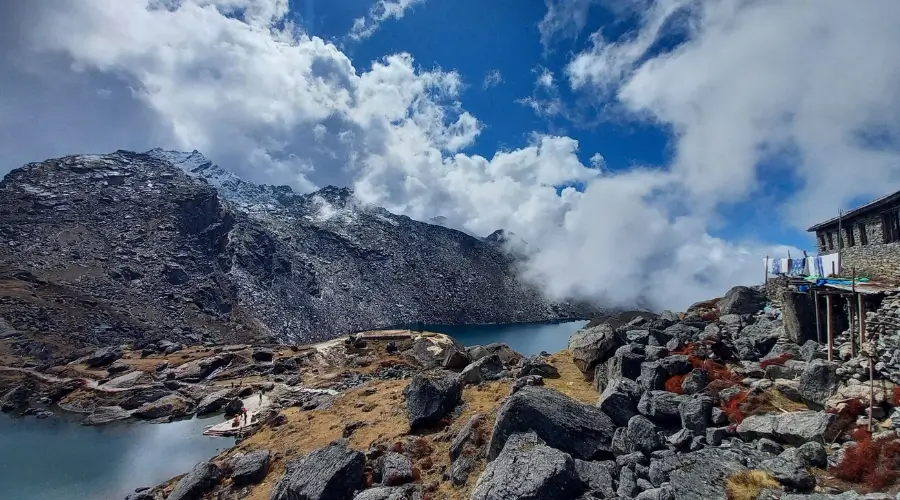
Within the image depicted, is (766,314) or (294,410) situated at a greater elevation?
(766,314)

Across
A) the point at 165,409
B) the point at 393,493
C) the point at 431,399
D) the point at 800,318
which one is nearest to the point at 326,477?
the point at 393,493

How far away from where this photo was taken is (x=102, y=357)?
226 ft

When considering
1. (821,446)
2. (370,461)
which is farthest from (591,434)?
(370,461)

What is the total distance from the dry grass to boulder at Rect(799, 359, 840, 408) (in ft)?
22.1

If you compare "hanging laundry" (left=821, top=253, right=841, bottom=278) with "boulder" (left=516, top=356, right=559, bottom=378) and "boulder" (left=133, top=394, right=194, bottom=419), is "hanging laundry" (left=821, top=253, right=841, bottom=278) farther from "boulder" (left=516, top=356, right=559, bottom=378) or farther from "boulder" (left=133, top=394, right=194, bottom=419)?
"boulder" (left=133, top=394, right=194, bottom=419)

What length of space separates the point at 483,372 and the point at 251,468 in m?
15.6

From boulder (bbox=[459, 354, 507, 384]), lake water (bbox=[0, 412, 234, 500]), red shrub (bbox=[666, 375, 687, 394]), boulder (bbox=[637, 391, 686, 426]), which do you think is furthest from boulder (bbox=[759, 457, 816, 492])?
lake water (bbox=[0, 412, 234, 500])

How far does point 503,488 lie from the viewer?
13773mm

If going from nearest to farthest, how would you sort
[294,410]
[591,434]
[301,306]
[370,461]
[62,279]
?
[591,434] < [370,461] < [294,410] < [62,279] < [301,306]

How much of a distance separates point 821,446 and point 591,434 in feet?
23.3

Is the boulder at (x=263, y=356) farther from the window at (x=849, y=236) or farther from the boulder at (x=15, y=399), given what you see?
the window at (x=849, y=236)

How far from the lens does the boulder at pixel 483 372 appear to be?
3080 cm

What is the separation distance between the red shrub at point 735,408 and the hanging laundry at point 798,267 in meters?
22.1

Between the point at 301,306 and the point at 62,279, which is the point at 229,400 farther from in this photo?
the point at 301,306
